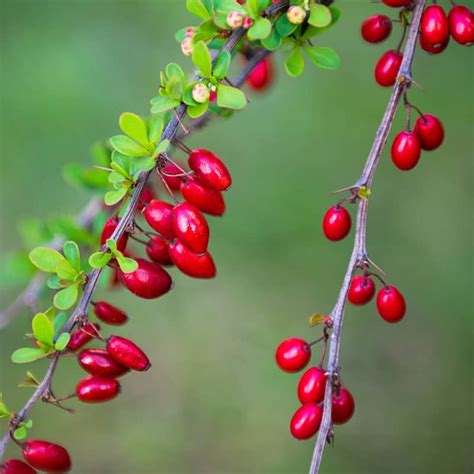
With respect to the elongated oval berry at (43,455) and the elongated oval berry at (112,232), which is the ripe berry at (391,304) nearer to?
the elongated oval berry at (112,232)

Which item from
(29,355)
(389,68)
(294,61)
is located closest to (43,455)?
(29,355)

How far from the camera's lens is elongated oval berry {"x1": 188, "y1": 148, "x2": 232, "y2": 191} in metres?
1.01

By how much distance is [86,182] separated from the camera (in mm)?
1697

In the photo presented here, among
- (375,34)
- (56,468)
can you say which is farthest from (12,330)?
(375,34)

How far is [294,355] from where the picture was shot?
1073 millimetres

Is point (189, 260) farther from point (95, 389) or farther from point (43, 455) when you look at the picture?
point (43, 455)

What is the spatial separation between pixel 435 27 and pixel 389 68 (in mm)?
117

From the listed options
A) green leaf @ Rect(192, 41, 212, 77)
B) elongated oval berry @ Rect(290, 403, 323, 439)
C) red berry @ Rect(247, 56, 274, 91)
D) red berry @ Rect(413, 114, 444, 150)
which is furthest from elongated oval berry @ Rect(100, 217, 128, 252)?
red berry @ Rect(247, 56, 274, 91)

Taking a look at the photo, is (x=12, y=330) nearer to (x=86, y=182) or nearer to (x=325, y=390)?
(x=86, y=182)

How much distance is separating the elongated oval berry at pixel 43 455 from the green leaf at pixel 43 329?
0.16 m

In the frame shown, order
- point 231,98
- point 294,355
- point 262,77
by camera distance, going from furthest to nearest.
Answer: point 262,77 < point 294,355 < point 231,98

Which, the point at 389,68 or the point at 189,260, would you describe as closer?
the point at 189,260

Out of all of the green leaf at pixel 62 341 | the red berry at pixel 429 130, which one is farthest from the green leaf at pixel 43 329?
the red berry at pixel 429 130

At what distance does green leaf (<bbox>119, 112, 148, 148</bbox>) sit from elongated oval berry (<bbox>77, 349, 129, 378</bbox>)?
1.03 feet
